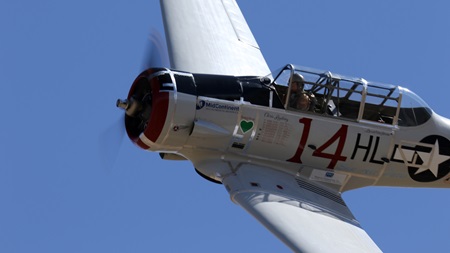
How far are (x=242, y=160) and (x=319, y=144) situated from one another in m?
1.37

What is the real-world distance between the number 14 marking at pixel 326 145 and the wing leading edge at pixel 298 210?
43 cm

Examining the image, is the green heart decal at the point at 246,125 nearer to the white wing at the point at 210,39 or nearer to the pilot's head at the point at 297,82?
the pilot's head at the point at 297,82

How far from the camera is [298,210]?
21047mm

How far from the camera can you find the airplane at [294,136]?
21.4m

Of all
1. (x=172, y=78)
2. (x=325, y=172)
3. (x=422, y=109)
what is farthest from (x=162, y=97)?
(x=422, y=109)


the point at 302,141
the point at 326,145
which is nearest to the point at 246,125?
the point at 302,141

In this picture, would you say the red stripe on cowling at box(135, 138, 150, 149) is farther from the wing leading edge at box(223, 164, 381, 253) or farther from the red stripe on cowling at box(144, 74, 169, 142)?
the wing leading edge at box(223, 164, 381, 253)

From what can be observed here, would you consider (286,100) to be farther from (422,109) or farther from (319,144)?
(422,109)

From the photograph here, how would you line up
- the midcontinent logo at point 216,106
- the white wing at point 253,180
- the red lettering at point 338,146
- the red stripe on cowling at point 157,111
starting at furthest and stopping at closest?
the red lettering at point 338,146 < the midcontinent logo at point 216,106 < the red stripe on cowling at point 157,111 < the white wing at point 253,180

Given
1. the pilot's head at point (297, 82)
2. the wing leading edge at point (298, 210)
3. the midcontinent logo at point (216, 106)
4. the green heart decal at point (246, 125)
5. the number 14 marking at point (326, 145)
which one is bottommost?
the wing leading edge at point (298, 210)

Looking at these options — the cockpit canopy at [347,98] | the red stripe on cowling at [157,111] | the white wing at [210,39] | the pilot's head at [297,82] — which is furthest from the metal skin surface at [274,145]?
the white wing at [210,39]

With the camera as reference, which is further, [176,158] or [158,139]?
[176,158]

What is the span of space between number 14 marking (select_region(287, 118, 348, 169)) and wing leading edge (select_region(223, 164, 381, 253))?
1.41 ft

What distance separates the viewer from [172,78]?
70.6 ft
